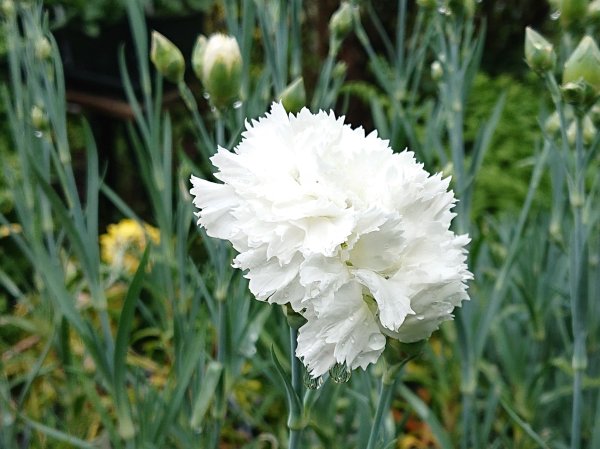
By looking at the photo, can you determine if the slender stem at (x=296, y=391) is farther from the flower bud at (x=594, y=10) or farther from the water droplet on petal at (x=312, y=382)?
the flower bud at (x=594, y=10)

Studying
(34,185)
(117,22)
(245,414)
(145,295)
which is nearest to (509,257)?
(245,414)

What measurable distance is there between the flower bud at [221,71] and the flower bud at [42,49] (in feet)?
0.68

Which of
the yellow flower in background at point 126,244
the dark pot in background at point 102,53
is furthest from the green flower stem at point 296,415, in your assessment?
the dark pot in background at point 102,53

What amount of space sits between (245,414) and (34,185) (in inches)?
15.6

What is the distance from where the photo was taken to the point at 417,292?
0.39 m

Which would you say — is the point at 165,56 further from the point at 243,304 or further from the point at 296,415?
the point at 296,415

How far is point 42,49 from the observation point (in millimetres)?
736

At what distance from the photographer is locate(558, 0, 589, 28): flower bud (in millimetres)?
672

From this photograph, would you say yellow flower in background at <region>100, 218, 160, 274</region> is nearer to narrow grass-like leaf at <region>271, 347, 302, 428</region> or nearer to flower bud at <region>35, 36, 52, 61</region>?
flower bud at <region>35, 36, 52, 61</region>

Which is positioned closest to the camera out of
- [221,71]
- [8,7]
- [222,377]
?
A: [221,71]

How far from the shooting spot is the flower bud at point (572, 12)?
0.67m

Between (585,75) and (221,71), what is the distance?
29 centimetres

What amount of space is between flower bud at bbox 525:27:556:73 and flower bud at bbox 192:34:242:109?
25cm

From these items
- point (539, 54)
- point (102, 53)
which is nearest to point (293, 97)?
point (539, 54)
